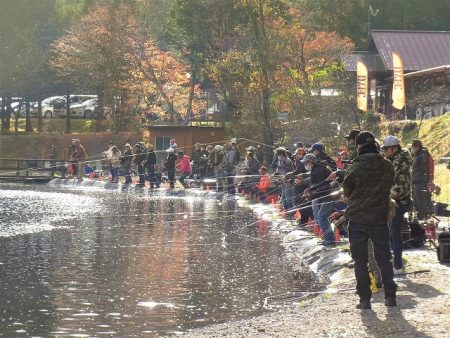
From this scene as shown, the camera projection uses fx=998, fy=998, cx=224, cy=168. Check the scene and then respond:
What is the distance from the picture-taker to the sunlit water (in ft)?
39.2

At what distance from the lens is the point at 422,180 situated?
56.9 feet

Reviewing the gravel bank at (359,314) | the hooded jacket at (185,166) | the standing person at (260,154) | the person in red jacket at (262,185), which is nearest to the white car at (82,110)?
the standing person at (260,154)

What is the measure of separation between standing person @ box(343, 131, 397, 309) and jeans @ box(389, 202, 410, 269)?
1.77 metres

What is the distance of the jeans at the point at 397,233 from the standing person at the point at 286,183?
10057 millimetres

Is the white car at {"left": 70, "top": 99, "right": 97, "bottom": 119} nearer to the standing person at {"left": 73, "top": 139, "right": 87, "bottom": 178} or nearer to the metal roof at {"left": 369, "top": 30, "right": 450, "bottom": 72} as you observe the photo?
the standing person at {"left": 73, "top": 139, "right": 87, "bottom": 178}

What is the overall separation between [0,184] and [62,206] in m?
16.0

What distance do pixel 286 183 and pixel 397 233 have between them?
1097 cm

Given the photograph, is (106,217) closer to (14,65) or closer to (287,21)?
(287,21)

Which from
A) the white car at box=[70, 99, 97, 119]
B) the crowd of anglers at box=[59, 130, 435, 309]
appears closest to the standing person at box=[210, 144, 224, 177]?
the crowd of anglers at box=[59, 130, 435, 309]

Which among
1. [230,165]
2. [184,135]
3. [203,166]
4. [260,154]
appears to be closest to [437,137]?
[230,165]

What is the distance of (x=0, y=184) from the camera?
152ft

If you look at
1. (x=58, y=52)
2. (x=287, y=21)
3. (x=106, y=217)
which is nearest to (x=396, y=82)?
(x=106, y=217)

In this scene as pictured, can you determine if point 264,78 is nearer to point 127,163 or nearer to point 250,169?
point 127,163

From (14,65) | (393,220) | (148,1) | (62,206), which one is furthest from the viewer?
(148,1)
